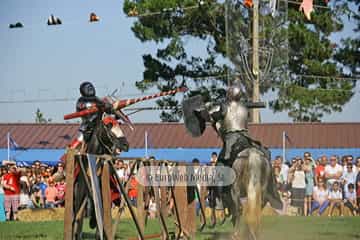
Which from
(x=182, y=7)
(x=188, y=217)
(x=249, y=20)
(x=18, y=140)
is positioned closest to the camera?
(x=188, y=217)

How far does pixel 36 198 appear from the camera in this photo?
21.1 metres

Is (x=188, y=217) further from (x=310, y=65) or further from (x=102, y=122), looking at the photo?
(x=310, y=65)

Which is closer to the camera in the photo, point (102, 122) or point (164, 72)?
point (102, 122)

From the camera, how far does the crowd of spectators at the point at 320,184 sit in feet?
69.4

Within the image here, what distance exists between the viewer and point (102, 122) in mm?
11281

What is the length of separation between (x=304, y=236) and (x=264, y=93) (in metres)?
15.9

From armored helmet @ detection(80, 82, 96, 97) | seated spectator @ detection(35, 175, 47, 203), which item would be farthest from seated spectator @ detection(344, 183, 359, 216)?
armored helmet @ detection(80, 82, 96, 97)

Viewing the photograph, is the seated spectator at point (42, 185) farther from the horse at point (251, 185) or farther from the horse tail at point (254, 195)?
the horse tail at point (254, 195)

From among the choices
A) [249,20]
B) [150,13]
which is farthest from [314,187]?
[150,13]

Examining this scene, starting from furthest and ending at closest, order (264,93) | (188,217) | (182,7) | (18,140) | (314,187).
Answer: (182,7), (18,140), (264,93), (314,187), (188,217)

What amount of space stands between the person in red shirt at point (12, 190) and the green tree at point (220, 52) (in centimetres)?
1533

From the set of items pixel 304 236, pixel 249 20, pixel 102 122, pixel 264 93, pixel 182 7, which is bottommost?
pixel 304 236

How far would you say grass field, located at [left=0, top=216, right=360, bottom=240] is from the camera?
13.5m

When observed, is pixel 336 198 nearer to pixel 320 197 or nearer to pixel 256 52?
pixel 320 197
